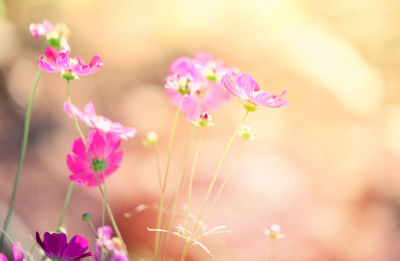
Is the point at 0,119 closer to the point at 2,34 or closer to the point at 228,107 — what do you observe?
the point at 2,34

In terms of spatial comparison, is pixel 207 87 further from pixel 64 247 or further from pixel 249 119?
pixel 249 119

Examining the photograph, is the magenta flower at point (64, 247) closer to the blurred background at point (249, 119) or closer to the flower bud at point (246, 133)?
the flower bud at point (246, 133)

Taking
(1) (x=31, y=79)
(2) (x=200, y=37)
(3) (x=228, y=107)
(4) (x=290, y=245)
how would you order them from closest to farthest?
1. (4) (x=290, y=245)
2. (1) (x=31, y=79)
3. (3) (x=228, y=107)
4. (2) (x=200, y=37)

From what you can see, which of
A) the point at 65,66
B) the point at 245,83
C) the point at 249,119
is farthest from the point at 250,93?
the point at 249,119

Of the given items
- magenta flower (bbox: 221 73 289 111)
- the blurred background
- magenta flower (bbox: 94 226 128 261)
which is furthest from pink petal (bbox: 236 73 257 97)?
the blurred background

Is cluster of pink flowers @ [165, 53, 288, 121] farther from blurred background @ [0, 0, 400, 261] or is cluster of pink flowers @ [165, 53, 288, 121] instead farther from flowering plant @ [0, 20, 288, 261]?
blurred background @ [0, 0, 400, 261]

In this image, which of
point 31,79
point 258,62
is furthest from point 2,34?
point 258,62

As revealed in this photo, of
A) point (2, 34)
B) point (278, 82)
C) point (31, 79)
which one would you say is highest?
point (278, 82)
